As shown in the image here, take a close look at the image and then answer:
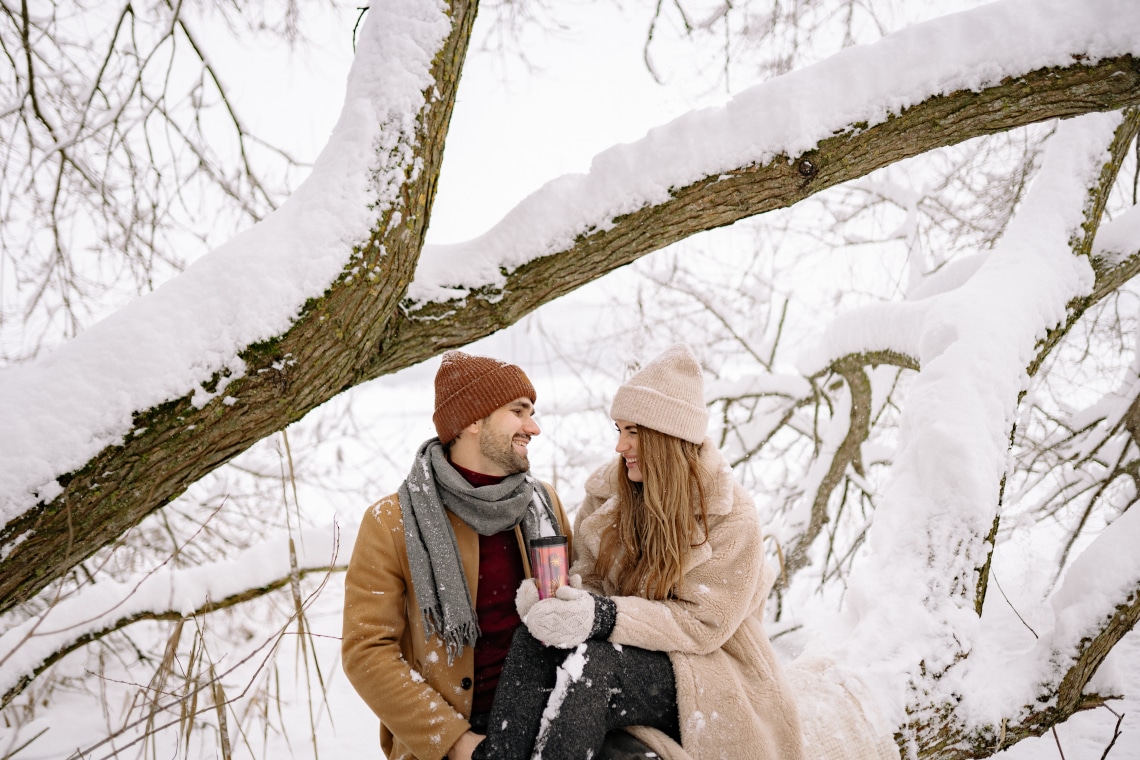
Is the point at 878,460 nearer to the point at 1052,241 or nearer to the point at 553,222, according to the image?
the point at 1052,241

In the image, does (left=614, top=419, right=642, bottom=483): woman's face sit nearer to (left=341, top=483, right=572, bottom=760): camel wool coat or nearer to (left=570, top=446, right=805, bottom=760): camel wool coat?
(left=570, top=446, right=805, bottom=760): camel wool coat

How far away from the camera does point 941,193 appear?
5738 millimetres

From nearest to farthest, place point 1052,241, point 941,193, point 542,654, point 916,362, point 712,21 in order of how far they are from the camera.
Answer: point 542,654 < point 1052,241 < point 916,362 < point 712,21 < point 941,193

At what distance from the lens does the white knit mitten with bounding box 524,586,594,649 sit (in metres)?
1.77

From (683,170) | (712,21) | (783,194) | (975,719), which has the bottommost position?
(975,719)

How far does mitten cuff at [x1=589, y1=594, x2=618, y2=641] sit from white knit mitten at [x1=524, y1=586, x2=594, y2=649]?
2 centimetres

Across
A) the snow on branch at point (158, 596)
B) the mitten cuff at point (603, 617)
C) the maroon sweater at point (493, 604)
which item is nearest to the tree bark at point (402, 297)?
the maroon sweater at point (493, 604)

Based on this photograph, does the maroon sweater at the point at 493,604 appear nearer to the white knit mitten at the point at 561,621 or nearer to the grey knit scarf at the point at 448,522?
the grey knit scarf at the point at 448,522

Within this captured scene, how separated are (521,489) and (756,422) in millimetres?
3544

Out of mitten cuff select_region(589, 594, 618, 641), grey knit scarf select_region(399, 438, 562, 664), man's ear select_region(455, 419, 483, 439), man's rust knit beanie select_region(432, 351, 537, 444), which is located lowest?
mitten cuff select_region(589, 594, 618, 641)

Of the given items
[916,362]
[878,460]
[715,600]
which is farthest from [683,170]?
[878,460]

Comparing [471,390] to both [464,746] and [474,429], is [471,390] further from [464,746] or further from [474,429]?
[464,746]

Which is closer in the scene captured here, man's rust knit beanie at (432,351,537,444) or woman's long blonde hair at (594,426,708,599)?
woman's long blonde hair at (594,426,708,599)

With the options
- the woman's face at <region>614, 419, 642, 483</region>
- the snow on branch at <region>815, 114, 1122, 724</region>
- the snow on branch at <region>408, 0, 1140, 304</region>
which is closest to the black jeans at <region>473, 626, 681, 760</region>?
the woman's face at <region>614, 419, 642, 483</region>
